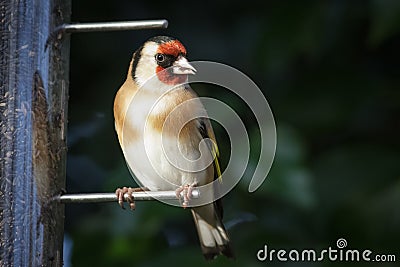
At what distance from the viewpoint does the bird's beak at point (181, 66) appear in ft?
8.62

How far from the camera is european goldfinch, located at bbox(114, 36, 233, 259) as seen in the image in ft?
8.84

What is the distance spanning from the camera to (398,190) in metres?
3.12

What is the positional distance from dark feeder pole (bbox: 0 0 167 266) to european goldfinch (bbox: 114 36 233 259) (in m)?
0.23

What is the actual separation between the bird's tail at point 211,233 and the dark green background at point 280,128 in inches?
1.3

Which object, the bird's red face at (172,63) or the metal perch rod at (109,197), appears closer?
the metal perch rod at (109,197)

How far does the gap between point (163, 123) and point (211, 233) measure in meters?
0.51

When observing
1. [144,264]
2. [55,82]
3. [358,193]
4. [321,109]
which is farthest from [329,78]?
[55,82]

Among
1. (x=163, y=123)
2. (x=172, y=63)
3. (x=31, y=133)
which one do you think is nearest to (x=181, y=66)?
(x=172, y=63)

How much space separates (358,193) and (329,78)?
43cm

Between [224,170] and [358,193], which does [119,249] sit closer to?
[224,170]
